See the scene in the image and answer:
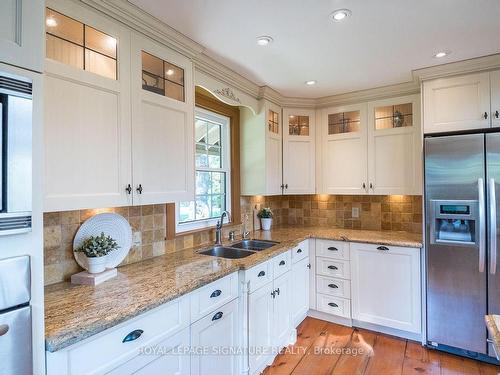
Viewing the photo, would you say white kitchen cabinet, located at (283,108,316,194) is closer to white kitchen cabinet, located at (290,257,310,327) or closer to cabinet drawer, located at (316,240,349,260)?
cabinet drawer, located at (316,240,349,260)

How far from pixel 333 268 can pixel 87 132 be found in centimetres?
254

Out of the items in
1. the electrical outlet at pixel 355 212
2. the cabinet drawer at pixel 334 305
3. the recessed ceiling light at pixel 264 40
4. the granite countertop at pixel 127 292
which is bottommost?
the cabinet drawer at pixel 334 305

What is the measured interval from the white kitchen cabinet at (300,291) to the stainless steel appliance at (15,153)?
229 cm

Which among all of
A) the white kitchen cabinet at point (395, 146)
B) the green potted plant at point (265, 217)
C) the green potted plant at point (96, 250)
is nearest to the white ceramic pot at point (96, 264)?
the green potted plant at point (96, 250)

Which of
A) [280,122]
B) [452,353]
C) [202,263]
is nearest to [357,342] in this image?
[452,353]

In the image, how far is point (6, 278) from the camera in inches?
30.4

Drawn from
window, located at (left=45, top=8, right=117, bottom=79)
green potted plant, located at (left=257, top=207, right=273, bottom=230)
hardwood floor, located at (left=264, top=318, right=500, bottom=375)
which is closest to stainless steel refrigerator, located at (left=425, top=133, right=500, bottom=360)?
hardwood floor, located at (left=264, top=318, right=500, bottom=375)

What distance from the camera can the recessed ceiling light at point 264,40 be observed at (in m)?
1.96

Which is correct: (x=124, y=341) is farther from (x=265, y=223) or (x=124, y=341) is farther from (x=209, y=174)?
(x=265, y=223)

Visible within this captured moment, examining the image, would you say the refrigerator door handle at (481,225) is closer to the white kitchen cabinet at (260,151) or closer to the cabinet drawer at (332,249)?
the cabinet drawer at (332,249)

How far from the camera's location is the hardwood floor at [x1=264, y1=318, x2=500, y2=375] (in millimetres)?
2250

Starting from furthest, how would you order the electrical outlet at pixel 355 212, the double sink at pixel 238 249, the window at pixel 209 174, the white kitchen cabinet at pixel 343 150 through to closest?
the electrical outlet at pixel 355 212 → the white kitchen cabinet at pixel 343 150 → the window at pixel 209 174 → the double sink at pixel 238 249

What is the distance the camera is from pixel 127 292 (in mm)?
1422

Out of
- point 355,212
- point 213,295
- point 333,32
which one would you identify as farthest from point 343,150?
point 213,295
